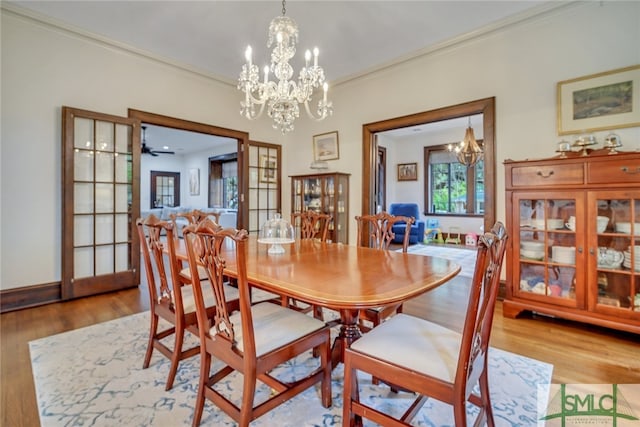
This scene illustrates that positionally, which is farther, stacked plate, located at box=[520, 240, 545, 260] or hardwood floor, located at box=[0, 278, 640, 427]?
stacked plate, located at box=[520, 240, 545, 260]

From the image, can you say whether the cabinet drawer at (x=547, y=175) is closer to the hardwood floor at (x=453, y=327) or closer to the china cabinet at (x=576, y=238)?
the china cabinet at (x=576, y=238)

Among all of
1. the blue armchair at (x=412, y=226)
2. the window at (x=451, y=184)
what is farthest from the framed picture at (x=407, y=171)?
the blue armchair at (x=412, y=226)

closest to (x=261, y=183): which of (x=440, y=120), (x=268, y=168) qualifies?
(x=268, y=168)

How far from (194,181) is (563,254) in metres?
10.1

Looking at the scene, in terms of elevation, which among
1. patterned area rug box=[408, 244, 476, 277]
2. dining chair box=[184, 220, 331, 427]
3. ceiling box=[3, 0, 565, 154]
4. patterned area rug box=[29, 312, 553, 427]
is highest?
ceiling box=[3, 0, 565, 154]

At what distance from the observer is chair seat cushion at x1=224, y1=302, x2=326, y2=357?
4.24 ft

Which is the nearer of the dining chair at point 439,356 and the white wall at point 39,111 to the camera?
the dining chair at point 439,356

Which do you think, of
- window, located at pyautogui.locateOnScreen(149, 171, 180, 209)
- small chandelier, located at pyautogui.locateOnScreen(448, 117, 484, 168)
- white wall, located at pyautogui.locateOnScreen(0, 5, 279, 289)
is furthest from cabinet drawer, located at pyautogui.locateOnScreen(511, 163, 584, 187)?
window, located at pyautogui.locateOnScreen(149, 171, 180, 209)

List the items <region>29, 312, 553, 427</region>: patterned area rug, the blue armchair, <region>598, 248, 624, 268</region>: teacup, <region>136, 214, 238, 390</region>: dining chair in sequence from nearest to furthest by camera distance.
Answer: <region>29, 312, 553, 427</region>: patterned area rug < <region>136, 214, 238, 390</region>: dining chair < <region>598, 248, 624, 268</region>: teacup < the blue armchair

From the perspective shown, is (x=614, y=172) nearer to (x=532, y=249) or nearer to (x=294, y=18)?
(x=532, y=249)

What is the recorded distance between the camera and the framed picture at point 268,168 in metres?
5.06

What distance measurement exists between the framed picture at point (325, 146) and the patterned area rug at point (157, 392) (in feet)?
10.9

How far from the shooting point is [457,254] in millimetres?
5777

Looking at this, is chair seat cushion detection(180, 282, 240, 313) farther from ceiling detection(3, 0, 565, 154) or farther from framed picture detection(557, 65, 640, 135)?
framed picture detection(557, 65, 640, 135)
